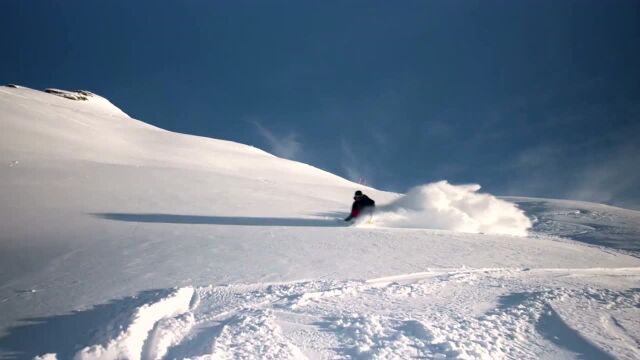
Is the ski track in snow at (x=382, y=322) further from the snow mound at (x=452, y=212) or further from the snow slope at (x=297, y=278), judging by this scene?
the snow mound at (x=452, y=212)

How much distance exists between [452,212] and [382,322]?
30.8ft

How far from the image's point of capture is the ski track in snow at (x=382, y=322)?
4324 millimetres

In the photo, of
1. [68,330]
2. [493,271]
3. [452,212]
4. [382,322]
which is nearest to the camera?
[68,330]

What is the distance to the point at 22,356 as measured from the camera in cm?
427

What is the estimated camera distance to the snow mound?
12.9 m

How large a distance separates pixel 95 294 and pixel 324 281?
Result: 3.69m

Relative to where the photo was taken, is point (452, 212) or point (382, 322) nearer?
point (382, 322)

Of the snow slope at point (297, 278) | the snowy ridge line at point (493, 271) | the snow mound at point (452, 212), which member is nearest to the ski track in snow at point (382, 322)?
the snow slope at point (297, 278)

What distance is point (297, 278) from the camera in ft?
21.9

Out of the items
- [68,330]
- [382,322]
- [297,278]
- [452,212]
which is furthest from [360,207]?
[68,330]

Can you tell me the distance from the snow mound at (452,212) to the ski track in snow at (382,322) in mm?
6367

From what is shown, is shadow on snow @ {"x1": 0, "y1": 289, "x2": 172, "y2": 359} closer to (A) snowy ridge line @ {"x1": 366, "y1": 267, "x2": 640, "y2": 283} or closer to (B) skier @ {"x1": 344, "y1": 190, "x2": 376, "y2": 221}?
(A) snowy ridge line @ {"x1": 366, "y1": 267, "x2": 640, "y2": 283}

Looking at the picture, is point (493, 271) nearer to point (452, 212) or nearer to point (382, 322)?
point (382, 322)

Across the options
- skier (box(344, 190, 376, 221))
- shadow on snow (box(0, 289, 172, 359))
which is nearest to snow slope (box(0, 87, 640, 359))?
shadow on snow (box(0, 289, 172, 359))
